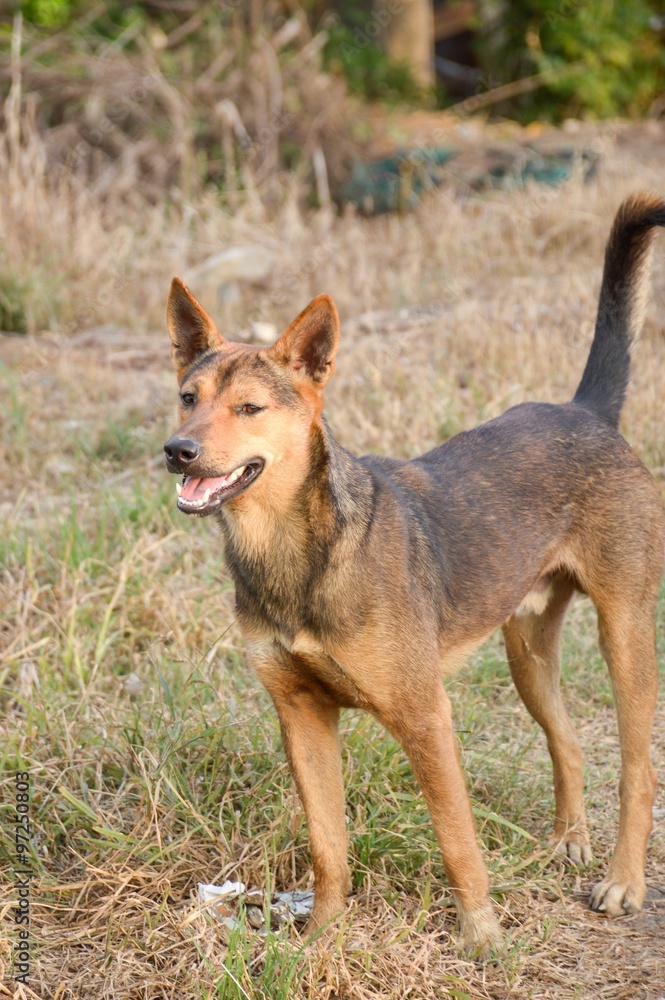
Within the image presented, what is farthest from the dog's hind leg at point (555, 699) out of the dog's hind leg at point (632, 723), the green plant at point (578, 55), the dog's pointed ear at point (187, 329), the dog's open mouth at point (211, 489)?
the green plant at point (578, 55)

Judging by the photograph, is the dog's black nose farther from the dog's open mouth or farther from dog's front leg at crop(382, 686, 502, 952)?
dog's front leg at crop(382, 686, 502, 952)

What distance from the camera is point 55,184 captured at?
11.1 meters

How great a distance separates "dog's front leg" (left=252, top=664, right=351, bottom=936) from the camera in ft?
11.3

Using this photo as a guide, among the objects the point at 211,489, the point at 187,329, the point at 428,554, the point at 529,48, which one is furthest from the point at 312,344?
the point at 529,48

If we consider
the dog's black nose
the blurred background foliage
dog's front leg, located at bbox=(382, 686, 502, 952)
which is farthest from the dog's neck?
the blurred background foliage

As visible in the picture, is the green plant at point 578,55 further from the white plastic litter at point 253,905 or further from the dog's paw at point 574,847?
the white plastic litter at point 253,905

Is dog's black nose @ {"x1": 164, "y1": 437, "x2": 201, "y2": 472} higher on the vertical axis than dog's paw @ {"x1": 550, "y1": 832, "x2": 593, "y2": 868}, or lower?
higher

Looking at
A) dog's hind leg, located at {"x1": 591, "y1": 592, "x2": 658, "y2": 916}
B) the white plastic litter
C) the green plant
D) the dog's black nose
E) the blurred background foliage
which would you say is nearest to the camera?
the dog's black nose

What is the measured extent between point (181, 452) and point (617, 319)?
1.95 metres

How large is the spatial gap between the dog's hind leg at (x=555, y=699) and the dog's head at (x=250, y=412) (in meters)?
1.31

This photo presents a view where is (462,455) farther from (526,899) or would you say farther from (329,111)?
(329,111)

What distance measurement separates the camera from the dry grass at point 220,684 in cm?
340

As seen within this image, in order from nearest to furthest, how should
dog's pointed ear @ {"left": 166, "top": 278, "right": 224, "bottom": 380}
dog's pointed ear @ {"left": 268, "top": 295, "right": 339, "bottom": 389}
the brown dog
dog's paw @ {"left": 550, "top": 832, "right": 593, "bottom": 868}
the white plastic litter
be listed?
1. the brown dog
2. dog's pointed ear @ {"left": 268, "top": 295, "right": 339, "bottom": 389}
3. the white plastic litter
4. dog's pointed ear @ {"left": 166, "top": 278, "right": 224, "bottom": 380}
5. dog's paw @ {"left": 550, "top": 832, "right": 593, "bottom": 868}

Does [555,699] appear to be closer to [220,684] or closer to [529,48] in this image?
[220,684]
